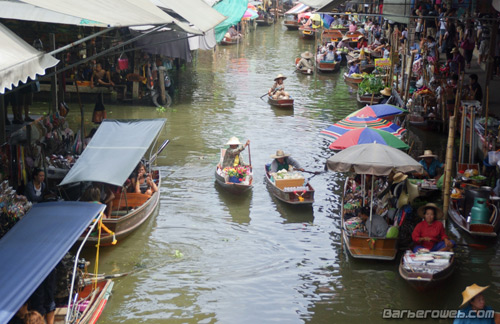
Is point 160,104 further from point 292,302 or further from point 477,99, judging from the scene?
point 292,302

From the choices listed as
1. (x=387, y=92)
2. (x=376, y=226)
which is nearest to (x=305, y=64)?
(x=387, y=92)

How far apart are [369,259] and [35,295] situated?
17.8ft

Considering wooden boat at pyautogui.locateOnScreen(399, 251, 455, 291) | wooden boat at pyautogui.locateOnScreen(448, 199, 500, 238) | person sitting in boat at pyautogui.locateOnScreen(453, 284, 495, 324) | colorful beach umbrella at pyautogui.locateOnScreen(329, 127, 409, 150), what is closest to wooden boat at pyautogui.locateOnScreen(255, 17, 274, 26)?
colorful beach umbrella at pyautogui.locateOnScreen(329, 127, 409, 150)

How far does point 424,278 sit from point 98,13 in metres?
6.49

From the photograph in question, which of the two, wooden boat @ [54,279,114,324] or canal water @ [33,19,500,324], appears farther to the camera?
canal water @ [33,19,500,324]

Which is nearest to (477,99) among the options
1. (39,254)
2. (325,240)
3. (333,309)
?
(325,240)

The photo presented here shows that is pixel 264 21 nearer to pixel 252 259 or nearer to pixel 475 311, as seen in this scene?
pixel 252 259

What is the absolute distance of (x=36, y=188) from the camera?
443 inches

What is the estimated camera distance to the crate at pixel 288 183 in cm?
1355

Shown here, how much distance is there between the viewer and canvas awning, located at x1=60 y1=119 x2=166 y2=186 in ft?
36.7

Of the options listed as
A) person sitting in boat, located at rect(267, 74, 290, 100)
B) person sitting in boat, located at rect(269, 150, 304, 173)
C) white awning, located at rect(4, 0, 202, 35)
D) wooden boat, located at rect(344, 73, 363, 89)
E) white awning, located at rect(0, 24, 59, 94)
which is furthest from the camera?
wooden boat, located at rect(344, 73, 363, 89)

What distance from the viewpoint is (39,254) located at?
24.5 feet

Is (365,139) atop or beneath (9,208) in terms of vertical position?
atop

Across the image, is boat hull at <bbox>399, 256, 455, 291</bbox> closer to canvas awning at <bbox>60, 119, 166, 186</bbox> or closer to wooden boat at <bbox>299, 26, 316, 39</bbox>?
canvas awning at <bbox>60, 119, 166, 186</bbox>
